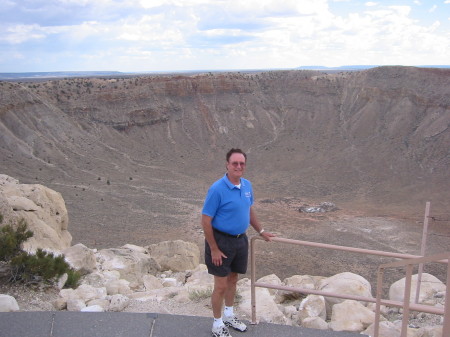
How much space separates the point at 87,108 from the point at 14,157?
33.8 ft

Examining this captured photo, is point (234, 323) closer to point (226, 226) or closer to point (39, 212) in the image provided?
point (226, 226)

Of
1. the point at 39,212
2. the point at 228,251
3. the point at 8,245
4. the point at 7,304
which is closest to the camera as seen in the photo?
the point at 228,251

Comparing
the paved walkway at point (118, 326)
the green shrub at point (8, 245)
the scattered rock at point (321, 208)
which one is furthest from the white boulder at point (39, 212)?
the scattered rock at point (321, 208)

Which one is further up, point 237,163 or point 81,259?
point 237,163

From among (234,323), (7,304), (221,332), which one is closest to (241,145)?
(7,304)

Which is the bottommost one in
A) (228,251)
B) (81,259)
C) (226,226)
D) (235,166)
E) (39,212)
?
(81,259)

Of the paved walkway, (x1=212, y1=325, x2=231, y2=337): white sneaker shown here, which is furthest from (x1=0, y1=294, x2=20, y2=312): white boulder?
(x1=212, y1=325, x2=231, y2=337): white sneaker

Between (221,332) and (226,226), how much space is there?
3.61ft

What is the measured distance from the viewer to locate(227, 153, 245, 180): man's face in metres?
4.45

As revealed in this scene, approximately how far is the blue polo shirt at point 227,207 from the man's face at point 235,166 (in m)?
0.08

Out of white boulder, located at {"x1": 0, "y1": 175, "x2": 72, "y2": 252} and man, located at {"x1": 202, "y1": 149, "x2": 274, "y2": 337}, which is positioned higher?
man, located at {"x1": 202, "y1": 149, "x2": 274, "y2": 337}

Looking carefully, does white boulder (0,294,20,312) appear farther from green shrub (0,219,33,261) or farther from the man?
the man

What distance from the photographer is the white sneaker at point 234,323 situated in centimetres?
473

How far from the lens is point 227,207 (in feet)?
14.5
